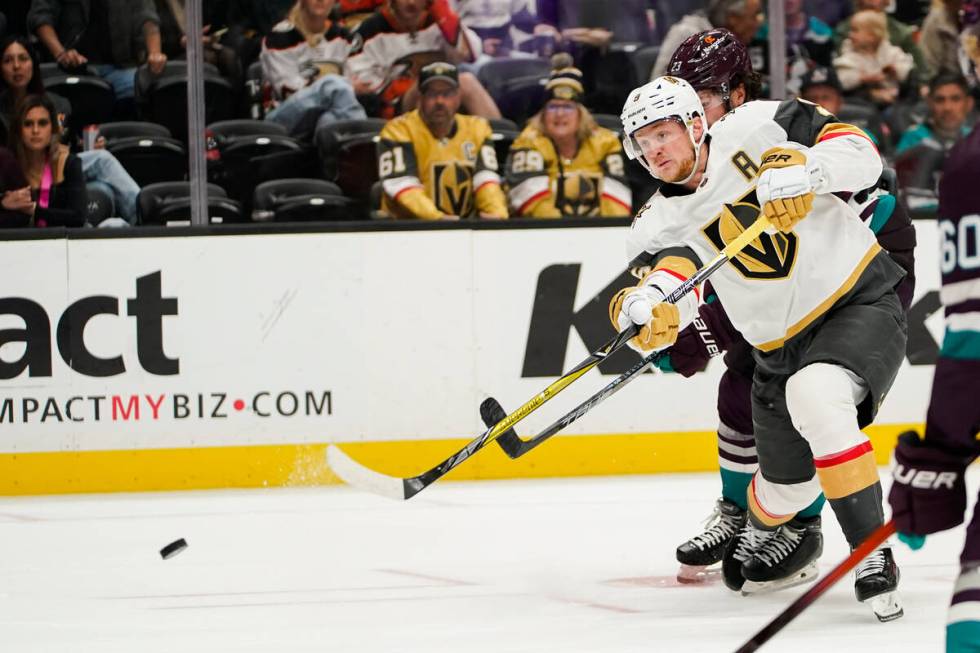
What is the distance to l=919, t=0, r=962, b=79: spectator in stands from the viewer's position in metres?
5.64

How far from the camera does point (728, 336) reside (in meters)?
3.34

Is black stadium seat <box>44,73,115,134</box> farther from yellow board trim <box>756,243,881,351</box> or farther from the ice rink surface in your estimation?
yellow board trim <box>756,243,881,351</box>

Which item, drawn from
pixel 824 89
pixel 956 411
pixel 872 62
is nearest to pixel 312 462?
pixel 824 89

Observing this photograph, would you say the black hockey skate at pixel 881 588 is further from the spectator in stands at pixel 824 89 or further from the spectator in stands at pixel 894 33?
the spectator in stands at pixel 894 33

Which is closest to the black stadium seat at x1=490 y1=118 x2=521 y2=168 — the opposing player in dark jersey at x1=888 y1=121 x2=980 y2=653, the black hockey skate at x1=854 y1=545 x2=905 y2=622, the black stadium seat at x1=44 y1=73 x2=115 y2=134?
the black stadium seat at x1=44 y1=73 x2=115 y2=134

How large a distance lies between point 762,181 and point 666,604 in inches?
34.6

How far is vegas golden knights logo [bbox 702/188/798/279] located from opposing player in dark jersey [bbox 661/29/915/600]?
0.84ft

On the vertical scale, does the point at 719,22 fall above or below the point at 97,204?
above

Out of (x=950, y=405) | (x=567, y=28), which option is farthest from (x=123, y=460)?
(x=950, y=405)

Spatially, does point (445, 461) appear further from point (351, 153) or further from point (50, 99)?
point (50, 99)

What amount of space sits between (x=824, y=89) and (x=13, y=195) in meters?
3.02

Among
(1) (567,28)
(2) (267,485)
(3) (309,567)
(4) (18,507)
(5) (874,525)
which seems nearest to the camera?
(5) (874,525)

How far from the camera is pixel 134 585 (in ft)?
11.0

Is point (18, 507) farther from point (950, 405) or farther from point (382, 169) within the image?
point (950, 405)
